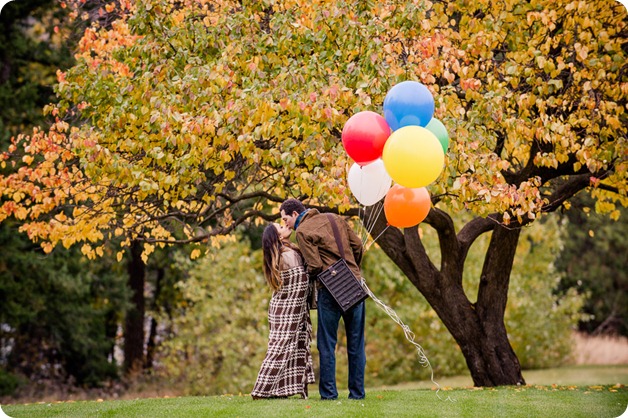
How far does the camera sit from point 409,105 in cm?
702

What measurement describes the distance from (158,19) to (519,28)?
4.49 metres

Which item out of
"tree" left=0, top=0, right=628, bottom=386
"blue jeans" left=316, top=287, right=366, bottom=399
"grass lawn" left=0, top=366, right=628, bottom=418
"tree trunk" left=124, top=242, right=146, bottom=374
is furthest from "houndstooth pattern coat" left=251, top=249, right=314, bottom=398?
"tree trunk" left=124, top=242, right=146, bottom=374

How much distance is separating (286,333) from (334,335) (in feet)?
2.14

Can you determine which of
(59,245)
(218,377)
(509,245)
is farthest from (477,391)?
(59,245)

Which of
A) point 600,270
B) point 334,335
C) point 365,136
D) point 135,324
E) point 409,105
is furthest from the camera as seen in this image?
point 600,270

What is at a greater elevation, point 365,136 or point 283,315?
point 365,136

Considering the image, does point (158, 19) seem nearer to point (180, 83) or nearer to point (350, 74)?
point (180, 83)

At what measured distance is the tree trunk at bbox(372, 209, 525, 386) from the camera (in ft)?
35.2

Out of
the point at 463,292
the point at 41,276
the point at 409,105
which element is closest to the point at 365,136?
the point at 409,105

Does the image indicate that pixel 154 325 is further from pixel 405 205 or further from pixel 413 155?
pixel 413 155

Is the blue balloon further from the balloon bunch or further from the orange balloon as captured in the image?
the orange balloon

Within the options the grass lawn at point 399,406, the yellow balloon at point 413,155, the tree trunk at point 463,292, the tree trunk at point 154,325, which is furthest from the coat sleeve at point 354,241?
the tree trunk at point 154,325

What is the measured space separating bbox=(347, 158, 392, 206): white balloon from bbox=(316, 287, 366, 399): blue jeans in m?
1.14

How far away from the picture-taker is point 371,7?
29.2 ft
